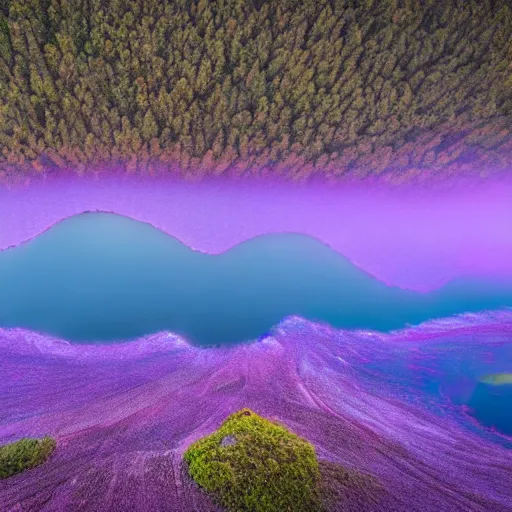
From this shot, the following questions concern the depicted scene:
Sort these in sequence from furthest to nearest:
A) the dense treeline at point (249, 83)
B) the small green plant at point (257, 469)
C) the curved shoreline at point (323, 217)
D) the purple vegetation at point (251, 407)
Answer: the curved shoreline at point (323, 217) < the dense treeline at point (249, 83) < the purple vegetation at point (251, 407) < the small green plant at point (257, 469)

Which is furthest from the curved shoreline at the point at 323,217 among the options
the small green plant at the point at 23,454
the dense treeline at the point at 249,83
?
the small green plant at the point at 23,454

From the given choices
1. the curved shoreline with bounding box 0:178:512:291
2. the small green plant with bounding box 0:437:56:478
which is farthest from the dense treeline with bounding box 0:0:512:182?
the small green plant with bounding box 0:437:56:478

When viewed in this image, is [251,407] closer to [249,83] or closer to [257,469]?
[257,469]

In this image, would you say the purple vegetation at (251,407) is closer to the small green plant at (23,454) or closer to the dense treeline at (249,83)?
the small green plant at (23,454)

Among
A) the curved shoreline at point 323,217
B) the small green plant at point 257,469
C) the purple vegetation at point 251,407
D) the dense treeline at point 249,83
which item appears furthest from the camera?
the curved shoreline at point 323,217

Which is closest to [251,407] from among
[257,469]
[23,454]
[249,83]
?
[257,469]
